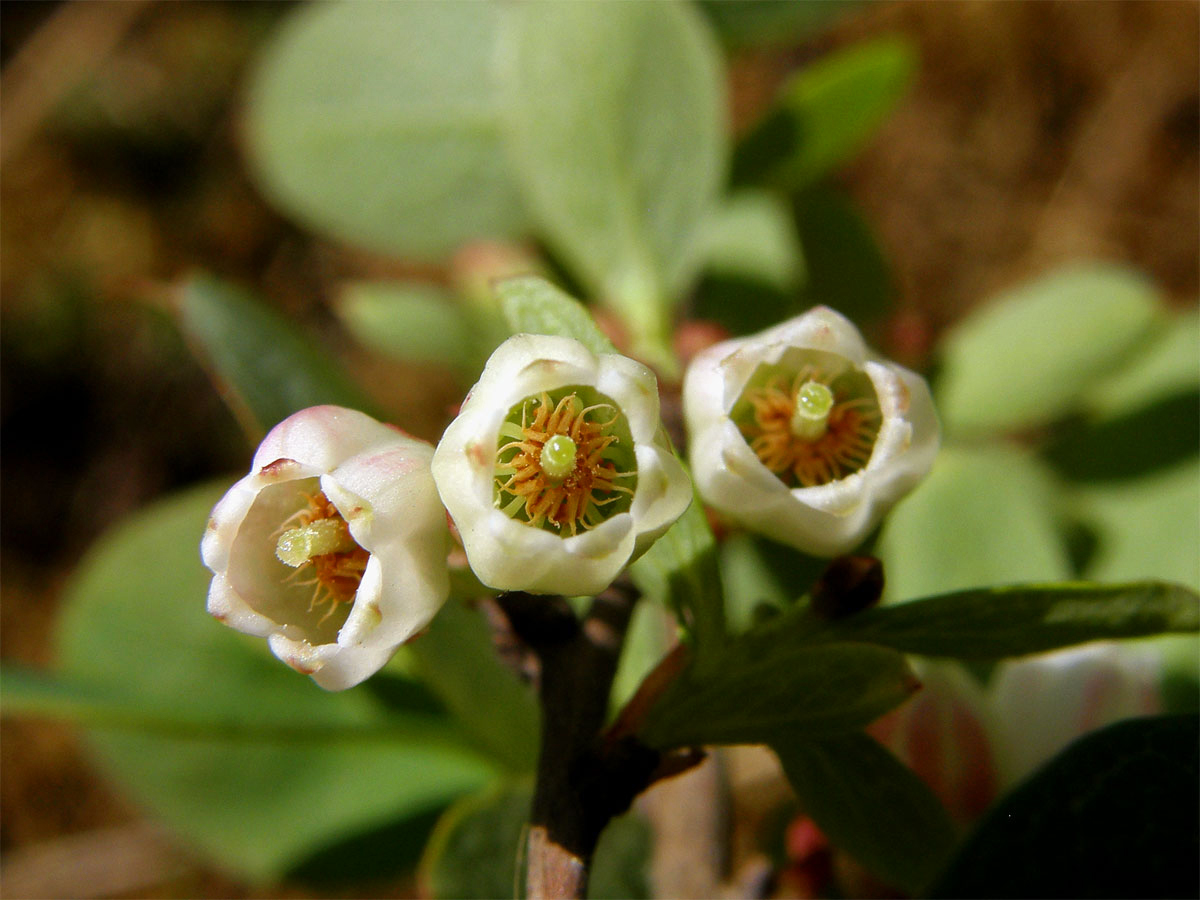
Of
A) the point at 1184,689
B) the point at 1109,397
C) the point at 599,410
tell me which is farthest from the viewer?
the point at 1109,397

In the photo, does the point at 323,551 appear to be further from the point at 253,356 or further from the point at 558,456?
the point at 253,356

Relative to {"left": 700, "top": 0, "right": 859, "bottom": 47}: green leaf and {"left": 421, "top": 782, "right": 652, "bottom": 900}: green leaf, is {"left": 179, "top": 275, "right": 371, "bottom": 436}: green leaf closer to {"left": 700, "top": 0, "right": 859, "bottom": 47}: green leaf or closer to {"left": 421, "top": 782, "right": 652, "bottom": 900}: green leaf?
{"left": 421, "top": 782, "right": 652, "bottom": 900}: green leaf

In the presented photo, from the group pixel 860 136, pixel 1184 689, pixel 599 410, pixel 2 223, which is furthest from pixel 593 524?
pixel 2 223

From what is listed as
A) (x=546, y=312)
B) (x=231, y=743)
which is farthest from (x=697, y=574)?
(x=231, y=743)

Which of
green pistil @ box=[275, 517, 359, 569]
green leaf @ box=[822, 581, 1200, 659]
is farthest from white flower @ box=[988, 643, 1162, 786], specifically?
green pistil @ box=[275, 517, 359, 569]

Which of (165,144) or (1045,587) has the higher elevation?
(1045,587)

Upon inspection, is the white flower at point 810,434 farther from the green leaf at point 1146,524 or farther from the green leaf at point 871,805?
the green leaf at point 1146,524

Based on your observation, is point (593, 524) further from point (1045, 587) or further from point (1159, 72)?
point (1159, 72)
